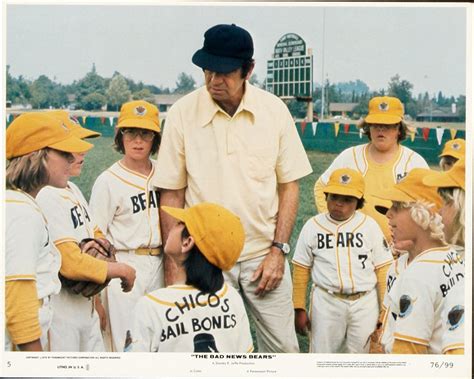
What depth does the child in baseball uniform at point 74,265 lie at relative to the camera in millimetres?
3830

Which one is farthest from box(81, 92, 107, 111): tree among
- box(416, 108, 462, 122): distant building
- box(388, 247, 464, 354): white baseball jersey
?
box(388, 247, 464, 354): white baseball jersey

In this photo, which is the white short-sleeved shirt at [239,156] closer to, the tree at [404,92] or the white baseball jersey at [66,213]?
the white baseball jersey at [66,213]

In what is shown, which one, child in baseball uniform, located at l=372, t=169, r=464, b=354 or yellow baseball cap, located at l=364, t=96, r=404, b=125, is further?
yellow baseball cap, located at l=364, t=96, r=404, b=125

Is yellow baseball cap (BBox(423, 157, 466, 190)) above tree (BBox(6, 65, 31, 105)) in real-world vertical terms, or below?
below

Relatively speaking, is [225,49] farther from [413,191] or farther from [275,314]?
[275,314]

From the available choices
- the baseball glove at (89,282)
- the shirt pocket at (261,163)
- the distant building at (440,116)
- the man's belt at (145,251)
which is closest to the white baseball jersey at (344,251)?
the shirt pocket at (261,163)

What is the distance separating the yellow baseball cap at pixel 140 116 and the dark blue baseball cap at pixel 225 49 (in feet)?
1.22

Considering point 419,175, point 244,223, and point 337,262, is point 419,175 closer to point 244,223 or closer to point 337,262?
point 337,262

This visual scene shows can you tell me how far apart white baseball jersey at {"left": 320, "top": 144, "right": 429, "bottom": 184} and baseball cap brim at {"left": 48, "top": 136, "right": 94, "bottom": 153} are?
1285 millimetres

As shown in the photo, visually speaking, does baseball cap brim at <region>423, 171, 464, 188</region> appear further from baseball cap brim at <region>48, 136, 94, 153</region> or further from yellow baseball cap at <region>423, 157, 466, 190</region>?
baseball cap brim at <region>48, 136, 94, 153</region>

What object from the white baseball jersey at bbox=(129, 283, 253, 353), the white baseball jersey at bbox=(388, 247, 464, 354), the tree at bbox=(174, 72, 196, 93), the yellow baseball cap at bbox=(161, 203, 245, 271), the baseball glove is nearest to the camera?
the yellow baseball cap at bbox=(161, 203, 245, 271)

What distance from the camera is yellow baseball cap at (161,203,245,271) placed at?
3465 millimetres

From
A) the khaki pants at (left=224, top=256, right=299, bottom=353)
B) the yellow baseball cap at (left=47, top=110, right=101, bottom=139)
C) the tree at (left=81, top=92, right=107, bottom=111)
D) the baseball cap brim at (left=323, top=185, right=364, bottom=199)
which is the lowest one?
the khaki pants at (left=224, top=256, right=299, bottom=353)

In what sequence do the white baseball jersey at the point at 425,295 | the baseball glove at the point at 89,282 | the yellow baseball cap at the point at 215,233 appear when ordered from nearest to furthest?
the yellow baseball cap at the point at 215,233 → the white baseball jersey at the point at 425,295 → the baseball glove at the point at 89,282
